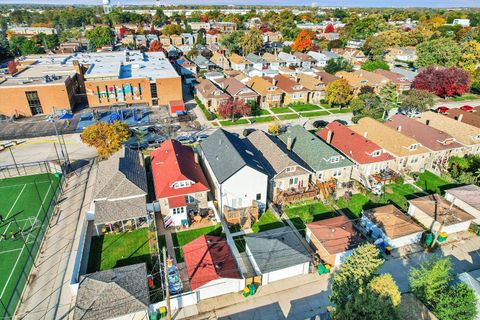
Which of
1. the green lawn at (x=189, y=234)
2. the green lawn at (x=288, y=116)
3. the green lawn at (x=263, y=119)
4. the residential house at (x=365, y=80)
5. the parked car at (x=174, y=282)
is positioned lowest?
the green lawn at (x=189, y=234)

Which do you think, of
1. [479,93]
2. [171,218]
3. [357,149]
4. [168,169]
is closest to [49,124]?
[168,169]

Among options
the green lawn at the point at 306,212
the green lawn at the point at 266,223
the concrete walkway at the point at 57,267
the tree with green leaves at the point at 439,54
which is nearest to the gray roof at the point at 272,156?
the green lawn at the point at 306,212

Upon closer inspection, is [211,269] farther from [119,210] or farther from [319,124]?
[319,124]

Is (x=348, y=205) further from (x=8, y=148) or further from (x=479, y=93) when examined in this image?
(x=479, y=93)

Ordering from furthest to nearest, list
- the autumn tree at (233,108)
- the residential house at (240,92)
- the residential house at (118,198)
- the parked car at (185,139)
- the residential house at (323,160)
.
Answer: the residential house at (240,92)
the autumn tree at (233,108)
the parked car at (185,139)
the residential house at (323,160)
the residential house at (118,198)

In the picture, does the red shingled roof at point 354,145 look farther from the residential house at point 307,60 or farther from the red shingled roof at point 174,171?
the residential house at point 307,60

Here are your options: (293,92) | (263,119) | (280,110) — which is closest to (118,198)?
(263,119)

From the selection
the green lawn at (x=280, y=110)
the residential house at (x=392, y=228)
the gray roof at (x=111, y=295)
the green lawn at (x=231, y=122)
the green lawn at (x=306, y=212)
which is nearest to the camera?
the gray roof at (x=111, y=295)
